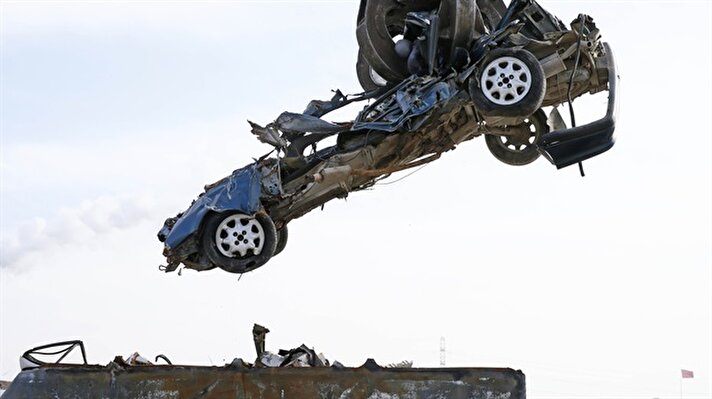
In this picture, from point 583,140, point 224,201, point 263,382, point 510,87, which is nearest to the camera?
point 263,382

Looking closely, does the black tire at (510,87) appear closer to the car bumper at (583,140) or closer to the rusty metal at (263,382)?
the car bumper at (583,140)

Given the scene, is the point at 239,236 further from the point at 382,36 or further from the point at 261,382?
the point at 261,382

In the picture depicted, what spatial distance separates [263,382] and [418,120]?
749cm

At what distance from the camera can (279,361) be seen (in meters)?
7.91

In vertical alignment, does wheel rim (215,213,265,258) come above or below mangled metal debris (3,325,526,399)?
above

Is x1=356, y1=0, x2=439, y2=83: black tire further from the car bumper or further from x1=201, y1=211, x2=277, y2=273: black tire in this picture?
x1=201, y1=211, x2=277, y2=273: black tire

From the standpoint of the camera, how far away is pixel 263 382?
6.98 metres

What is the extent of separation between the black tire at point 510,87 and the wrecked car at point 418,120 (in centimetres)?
1

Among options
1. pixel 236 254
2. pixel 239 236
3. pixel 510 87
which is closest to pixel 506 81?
pixel 510 87

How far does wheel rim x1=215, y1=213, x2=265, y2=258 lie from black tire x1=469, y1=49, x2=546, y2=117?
338 centimetres

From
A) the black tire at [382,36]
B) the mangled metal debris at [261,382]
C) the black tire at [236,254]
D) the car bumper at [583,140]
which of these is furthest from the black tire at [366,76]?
the mangled metal debris at [261,382]

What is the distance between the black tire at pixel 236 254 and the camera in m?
13.9

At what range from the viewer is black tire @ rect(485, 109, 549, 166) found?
1549 centimetres

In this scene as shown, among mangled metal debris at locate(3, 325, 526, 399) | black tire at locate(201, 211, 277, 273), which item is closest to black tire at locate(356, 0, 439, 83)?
black tire at locate(201, 211, 277, 273)
